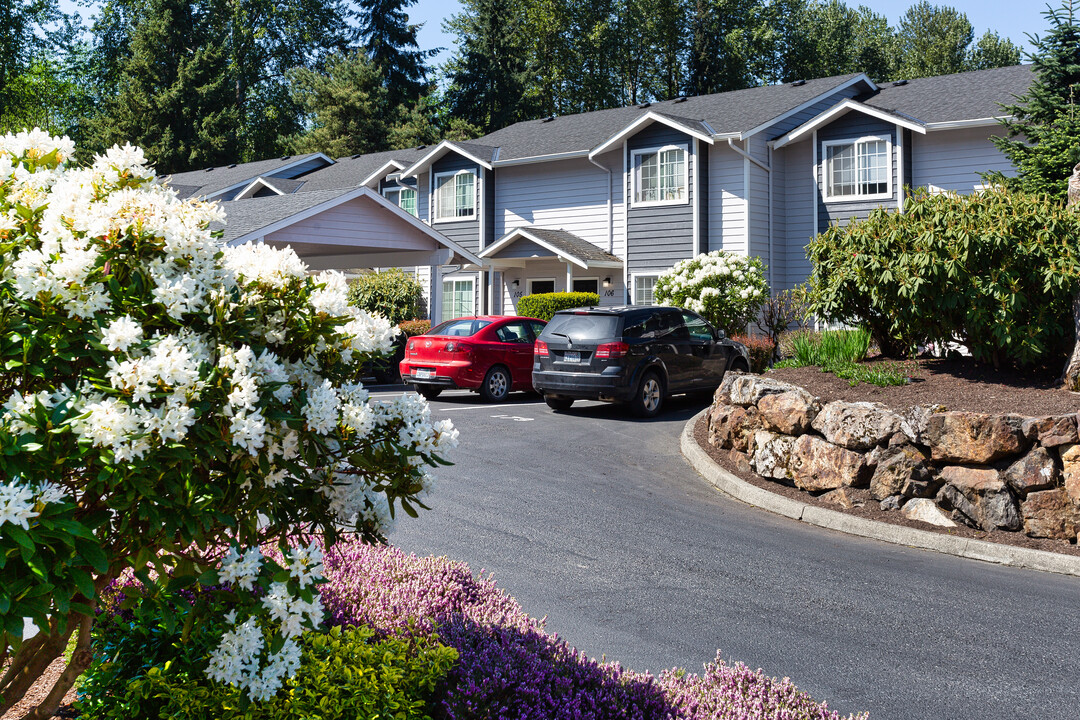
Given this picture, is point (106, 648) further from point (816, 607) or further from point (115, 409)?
point (816, 607)

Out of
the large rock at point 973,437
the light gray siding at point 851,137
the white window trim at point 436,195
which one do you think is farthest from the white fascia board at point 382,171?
the large rock at point 973,437

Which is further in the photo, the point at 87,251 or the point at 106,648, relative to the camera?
the point at 106,648

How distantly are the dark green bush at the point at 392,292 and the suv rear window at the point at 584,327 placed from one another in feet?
36.3

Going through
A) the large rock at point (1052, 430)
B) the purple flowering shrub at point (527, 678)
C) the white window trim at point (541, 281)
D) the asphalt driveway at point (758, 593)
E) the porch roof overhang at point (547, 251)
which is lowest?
the asphalt driveway at point (758, 593)

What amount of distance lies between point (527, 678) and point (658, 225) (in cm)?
2277

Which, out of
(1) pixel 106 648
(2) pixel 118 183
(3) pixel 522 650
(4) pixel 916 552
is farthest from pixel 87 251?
(4) pixel 916 552

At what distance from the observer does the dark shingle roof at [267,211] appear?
19.2 m

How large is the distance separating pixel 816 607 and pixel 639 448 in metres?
6.08

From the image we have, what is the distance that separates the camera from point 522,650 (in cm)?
378

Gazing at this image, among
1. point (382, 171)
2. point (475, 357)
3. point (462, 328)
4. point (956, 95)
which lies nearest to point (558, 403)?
point (475, 357)

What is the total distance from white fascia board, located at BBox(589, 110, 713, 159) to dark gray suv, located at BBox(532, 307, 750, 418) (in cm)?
990

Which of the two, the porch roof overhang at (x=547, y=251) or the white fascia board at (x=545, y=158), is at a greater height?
the white fascia board at (x=545, y=158)

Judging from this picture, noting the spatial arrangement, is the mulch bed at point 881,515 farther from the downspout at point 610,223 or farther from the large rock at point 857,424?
the downspout at point 610,223

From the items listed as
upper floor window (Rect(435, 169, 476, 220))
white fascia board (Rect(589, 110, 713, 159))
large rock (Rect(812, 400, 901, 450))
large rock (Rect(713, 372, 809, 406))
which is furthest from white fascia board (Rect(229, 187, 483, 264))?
large rock (Rect(812, 400, 901, 450))
